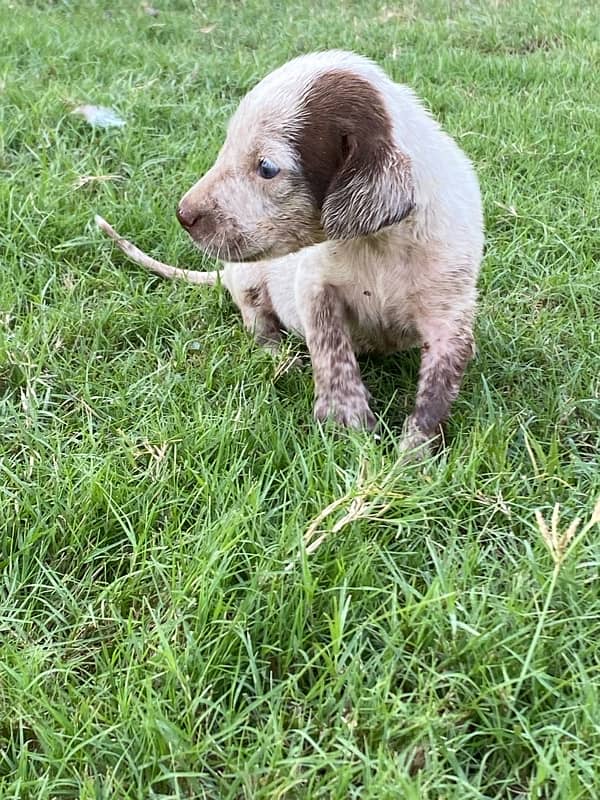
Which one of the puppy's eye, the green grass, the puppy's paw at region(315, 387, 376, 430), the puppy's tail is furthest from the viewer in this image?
the puppy's tail

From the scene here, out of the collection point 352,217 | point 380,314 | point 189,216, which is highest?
point 352,217

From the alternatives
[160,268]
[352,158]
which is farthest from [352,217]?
[160,268]

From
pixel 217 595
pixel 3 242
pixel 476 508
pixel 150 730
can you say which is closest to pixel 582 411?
pixel 476 508

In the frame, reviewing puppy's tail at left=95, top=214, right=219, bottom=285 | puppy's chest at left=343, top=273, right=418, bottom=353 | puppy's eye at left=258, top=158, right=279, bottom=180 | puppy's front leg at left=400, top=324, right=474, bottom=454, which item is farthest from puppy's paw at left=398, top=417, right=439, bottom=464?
puppy's tail at left=95, top=214, right=219, bottom=285

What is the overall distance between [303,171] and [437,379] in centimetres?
75

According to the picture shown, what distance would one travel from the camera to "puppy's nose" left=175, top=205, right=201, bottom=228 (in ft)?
8.52

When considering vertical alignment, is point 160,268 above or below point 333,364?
below

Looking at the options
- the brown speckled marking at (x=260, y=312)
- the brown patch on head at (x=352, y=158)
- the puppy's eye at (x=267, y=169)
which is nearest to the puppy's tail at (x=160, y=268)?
the brown speckled marking at (x=260, y=312)

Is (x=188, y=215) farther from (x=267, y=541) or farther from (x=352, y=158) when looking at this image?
(x=267, y=541)

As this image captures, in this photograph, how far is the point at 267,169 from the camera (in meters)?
2.49

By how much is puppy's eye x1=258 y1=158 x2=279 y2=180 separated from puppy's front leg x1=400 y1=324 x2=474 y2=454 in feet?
2.27

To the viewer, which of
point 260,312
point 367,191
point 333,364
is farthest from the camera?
point 260,312

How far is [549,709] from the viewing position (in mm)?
1705

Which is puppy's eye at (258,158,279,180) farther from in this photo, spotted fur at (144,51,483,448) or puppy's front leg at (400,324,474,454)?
puppy's front leg at (400,324,474,454)
